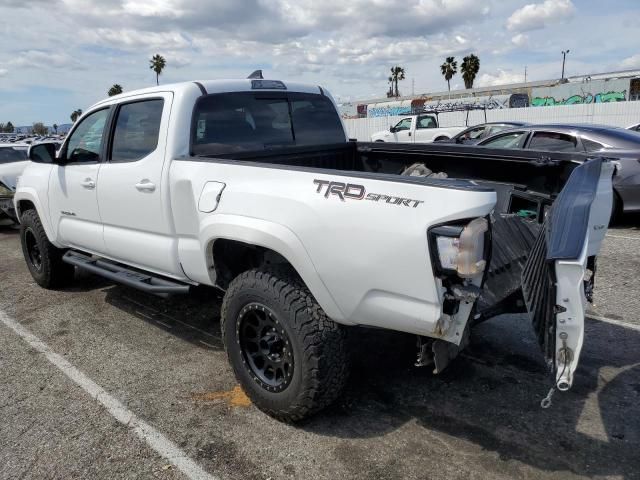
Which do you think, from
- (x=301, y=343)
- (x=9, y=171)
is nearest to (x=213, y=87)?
(x=301, y=343)

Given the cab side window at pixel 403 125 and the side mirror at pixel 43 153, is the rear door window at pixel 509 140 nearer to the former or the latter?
the side mirror at pixel 43 153

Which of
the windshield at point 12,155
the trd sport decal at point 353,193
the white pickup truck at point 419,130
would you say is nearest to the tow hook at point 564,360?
the trd sport decal at point 353,193

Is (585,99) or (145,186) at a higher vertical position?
(145,186)

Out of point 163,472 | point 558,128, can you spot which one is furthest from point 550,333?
point 558,128

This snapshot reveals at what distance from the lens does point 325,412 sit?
3.30m

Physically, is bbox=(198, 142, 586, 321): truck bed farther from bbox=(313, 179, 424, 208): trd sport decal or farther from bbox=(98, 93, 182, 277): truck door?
bbox=(98, 93, 182, 277): truck door

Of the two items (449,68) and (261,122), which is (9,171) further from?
(449,68)

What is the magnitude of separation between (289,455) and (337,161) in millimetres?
2717

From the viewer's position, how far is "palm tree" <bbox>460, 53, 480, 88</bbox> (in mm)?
66250

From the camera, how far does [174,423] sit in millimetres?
3254

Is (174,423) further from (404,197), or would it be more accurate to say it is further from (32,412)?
(404,197)

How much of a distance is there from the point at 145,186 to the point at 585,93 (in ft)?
124

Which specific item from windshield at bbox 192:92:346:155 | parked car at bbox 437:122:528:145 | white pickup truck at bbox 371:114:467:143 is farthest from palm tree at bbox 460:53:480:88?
windshield at bbox 192:92:346:155

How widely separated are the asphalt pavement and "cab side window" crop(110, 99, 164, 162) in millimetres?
1197
